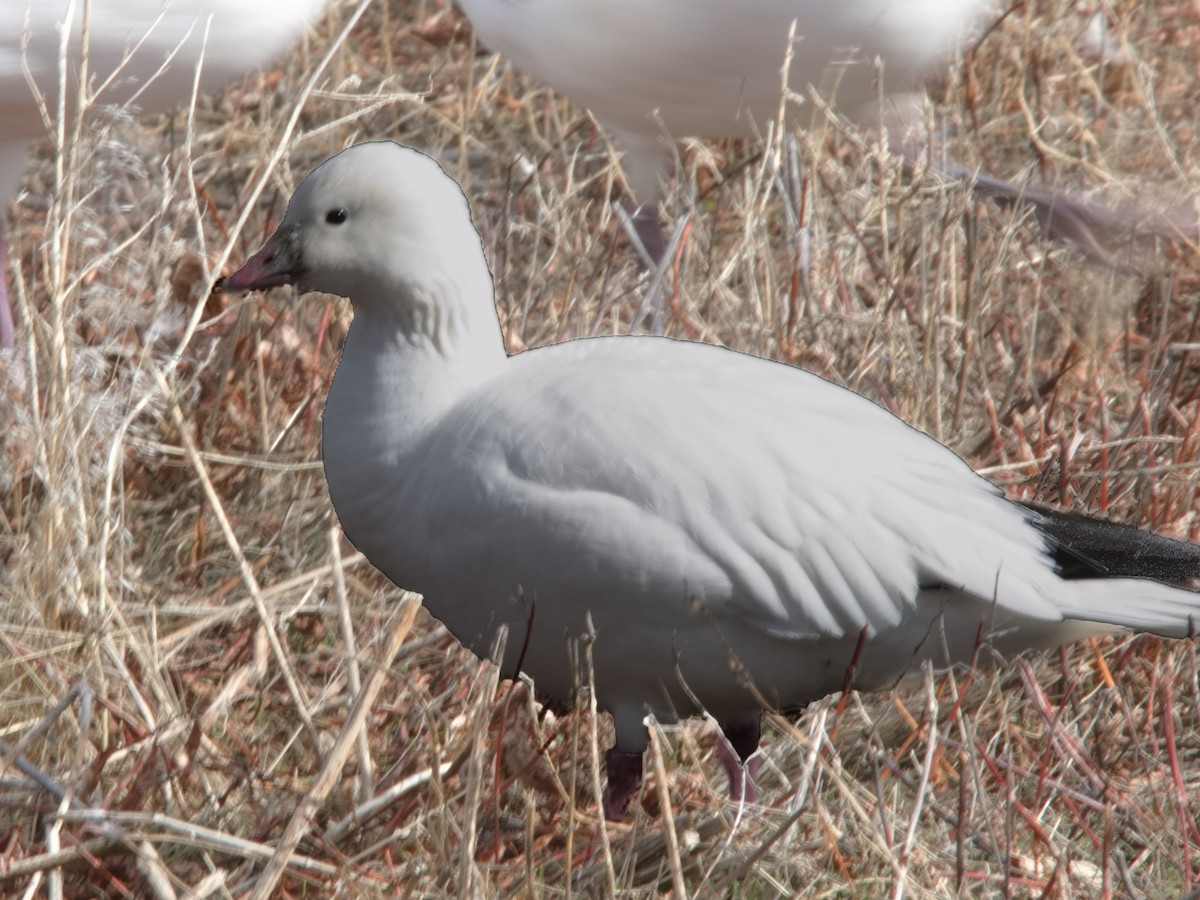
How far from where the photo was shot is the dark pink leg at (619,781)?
223 cm

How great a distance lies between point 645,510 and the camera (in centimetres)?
200

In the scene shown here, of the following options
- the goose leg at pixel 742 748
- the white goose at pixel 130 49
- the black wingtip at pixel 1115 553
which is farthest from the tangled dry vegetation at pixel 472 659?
the white goose at pixel 130 49

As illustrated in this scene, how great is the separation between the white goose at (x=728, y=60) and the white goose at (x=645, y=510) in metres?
1.45

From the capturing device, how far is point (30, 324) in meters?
2.51

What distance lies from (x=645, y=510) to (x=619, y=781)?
405mm

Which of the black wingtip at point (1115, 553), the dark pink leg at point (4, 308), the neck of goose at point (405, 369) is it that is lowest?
the dark pink leg at point (4, 308)

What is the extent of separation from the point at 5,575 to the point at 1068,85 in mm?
3277

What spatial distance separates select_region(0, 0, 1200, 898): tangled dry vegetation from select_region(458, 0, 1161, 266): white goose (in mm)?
116

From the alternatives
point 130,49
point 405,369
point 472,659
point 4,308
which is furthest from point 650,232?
point 405,369

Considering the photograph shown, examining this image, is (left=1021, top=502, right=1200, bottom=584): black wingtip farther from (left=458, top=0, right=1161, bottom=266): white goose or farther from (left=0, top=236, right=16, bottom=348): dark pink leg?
(left=0, top=236, right=16, bottom=348): dark pink leg

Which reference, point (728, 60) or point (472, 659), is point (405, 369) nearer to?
point (472, 659)

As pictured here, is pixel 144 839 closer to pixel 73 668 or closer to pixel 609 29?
pixel 73 668

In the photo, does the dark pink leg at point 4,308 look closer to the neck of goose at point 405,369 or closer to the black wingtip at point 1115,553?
the neck of goose at point 405,369

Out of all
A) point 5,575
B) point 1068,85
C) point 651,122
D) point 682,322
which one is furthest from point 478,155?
point 5,575
